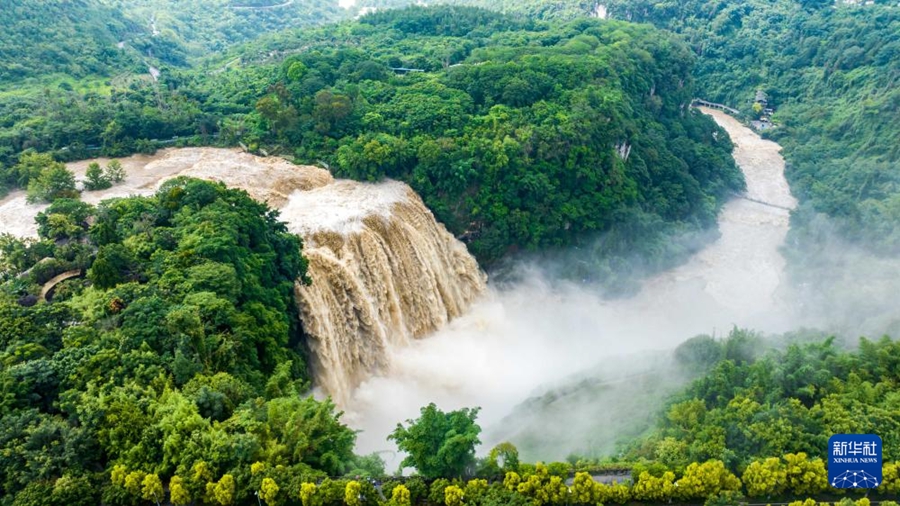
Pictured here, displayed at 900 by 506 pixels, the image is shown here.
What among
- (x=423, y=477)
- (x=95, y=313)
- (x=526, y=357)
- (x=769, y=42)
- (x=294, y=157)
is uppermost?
(x=769, y=42)

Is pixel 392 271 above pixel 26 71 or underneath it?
underneath

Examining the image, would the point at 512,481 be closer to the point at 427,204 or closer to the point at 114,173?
the point at 427,204

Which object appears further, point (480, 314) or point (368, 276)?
point (480, 314)

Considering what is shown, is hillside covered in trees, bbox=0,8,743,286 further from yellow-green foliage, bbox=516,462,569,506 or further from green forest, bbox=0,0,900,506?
yellow-green foliage, bbox=516,462,569,506

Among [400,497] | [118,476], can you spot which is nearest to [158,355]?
[118,476]

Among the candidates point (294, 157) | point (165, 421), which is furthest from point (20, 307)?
point (294, 157)

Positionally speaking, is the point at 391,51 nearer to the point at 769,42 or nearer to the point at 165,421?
the point at 165,421
